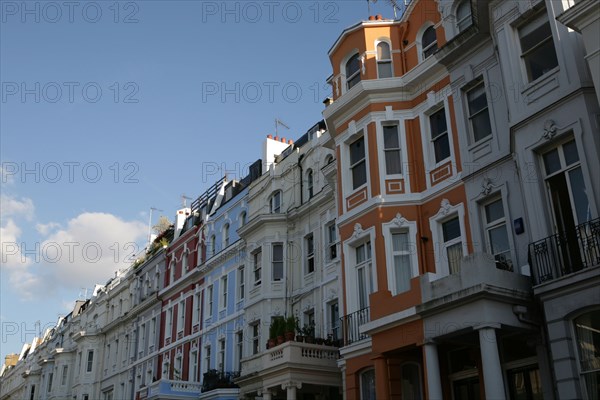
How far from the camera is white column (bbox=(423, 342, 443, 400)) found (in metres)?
13.8

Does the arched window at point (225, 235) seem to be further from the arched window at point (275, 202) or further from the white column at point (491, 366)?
the white column at point (491, 366)

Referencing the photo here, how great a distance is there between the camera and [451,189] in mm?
17531

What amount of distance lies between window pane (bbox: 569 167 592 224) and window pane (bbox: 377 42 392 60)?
852 centimetres

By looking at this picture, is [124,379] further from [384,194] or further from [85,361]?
[384,194]

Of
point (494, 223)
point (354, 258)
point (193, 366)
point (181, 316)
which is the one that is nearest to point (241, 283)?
point (193, 366)

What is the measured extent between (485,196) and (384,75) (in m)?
5.77

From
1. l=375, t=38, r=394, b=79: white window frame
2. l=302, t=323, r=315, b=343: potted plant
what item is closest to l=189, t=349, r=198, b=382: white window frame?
l=302, t=323, r=315, b=343: potted plant

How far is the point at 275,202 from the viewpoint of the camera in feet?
96.9

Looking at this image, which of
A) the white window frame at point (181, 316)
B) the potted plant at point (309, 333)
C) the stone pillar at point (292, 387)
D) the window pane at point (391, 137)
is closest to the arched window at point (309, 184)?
the potted plant at point (309, 333)

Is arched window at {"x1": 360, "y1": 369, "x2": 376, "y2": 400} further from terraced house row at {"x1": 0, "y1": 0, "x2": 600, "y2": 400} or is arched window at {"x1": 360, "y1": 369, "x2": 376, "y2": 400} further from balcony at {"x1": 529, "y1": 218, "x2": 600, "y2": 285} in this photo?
balcony at {"x1": 529, "y1": 218, "x2": 600, "y2": 285}

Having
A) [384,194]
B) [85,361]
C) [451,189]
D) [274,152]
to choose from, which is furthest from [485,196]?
[85,361]

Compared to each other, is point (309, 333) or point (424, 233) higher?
point (424, 233)

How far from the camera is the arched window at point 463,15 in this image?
60.0 ft

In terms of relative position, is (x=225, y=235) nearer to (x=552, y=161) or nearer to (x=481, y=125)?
(x=481, y=125)
